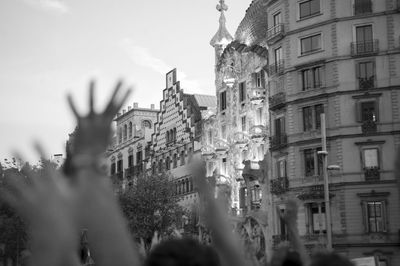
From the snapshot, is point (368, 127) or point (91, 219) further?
point (368, 127)

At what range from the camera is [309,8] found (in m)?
45.4

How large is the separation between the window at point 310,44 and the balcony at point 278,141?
19.0ft

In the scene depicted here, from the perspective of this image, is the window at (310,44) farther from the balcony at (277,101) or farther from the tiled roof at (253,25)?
the tiled roof at (253,25)

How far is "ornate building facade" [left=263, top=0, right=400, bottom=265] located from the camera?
137 ft

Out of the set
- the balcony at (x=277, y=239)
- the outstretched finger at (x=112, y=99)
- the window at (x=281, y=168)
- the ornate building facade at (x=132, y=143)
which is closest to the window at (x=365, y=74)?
the window at (x=281, y=168)

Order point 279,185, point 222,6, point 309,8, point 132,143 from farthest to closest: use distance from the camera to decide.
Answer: point 132,143 < point 222,6 < point 279,185 < point 309,8

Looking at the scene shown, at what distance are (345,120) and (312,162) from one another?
3429mm

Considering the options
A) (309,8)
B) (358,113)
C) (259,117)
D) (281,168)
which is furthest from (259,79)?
(358,113)

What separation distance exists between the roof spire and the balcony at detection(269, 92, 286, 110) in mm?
12228

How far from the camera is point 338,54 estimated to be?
4366 cm

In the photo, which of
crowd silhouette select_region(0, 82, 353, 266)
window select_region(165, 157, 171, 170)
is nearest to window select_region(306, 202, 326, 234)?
window select_region(165, 157, 171, 170)

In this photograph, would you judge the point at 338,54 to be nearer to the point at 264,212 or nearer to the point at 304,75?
the point at 304,75

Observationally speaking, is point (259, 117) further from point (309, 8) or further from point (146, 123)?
point (146, 123)

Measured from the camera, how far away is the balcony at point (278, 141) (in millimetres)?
45866
